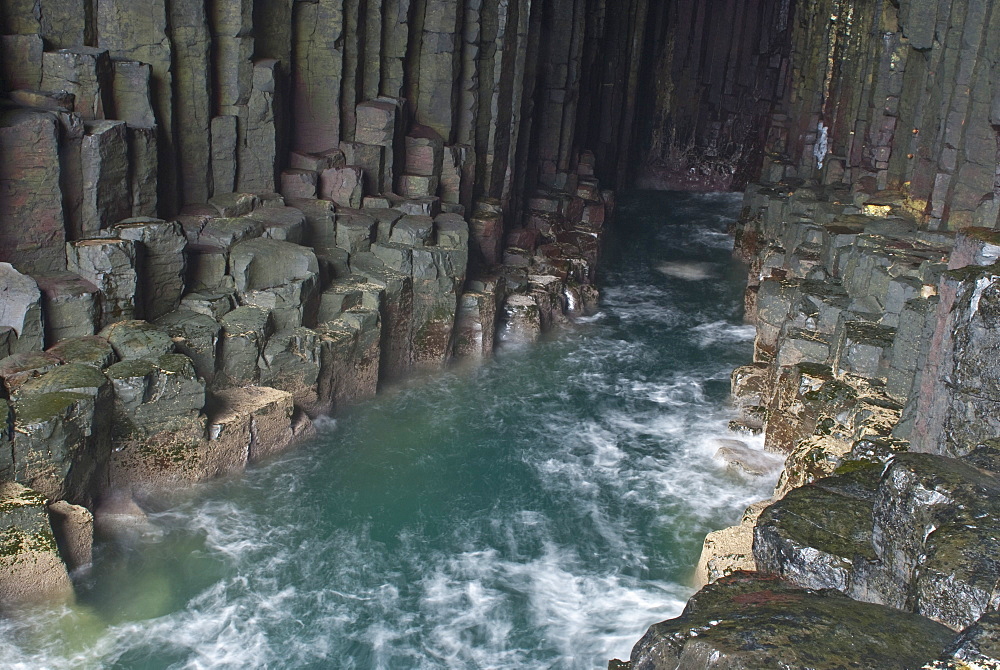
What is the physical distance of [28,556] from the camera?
936cm

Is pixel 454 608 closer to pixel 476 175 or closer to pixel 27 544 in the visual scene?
pixel 27 544

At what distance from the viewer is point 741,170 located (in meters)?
35.7

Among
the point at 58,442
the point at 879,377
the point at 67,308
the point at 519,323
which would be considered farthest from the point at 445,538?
the point at 519,323

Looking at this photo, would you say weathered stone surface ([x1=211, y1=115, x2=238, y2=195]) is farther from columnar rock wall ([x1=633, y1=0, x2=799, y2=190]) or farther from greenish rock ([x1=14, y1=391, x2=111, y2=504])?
columnar rock wall ([x1=633, y1=0, x2=799, y2=190])

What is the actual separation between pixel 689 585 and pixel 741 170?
27.5 meters

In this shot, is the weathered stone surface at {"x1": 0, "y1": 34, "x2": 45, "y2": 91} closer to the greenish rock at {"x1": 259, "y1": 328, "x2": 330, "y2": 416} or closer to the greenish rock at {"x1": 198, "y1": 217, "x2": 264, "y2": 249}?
the greenish rock at {"x1": 198, "y1": 217, "x2": 264, "y2": 249}

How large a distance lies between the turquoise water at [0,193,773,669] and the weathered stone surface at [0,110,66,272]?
3.57 metres

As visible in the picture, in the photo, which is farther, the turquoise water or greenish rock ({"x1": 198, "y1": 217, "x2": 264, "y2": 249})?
greenish rock ({"x1": 198, "y1": 217, "x2": 264, "y2": 249})

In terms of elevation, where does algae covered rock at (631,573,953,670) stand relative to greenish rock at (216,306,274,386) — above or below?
above

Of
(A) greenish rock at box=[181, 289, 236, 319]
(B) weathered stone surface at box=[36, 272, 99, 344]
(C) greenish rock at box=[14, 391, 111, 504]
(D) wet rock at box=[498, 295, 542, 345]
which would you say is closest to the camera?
(C) greenish rock at box=[14, 391, 111, 504]

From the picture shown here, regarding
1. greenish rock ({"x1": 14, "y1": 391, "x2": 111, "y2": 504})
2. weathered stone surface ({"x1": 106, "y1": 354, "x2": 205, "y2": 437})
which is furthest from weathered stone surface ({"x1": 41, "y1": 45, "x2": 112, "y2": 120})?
greenish rock ({"x1": 14, "y1": 391, "x2": 111, "y2": 504})

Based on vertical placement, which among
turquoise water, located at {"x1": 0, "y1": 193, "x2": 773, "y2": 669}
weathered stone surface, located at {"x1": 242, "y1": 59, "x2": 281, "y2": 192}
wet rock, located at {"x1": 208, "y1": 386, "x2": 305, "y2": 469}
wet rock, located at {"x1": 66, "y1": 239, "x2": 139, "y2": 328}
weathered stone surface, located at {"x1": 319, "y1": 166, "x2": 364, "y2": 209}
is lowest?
turquoise water, located at {"x1": 0, "y1": 193, "x2": 773, "y2": 669}

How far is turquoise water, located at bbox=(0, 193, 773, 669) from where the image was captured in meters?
9.38

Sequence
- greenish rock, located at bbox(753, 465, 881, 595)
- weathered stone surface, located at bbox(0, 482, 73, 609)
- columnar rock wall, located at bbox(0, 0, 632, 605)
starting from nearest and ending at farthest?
1. greenish rock, located at bbox(753, 465, 881, 595)
2. weathered stone surface, located at bbox(0, 482, 73, 609)
3. columnar rock wall, located at bbox(0, 0, 632, 605)
